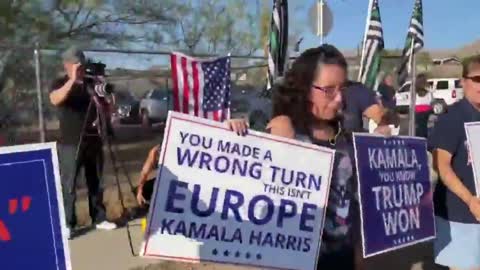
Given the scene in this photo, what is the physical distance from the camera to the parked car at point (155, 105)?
1201cm

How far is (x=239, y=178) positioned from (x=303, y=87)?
529 mm

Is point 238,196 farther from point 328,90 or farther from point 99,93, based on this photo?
point 99,93

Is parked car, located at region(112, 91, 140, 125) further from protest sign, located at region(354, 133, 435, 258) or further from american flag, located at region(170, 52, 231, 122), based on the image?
protest sign, located at region(354, 133, 435, 258)

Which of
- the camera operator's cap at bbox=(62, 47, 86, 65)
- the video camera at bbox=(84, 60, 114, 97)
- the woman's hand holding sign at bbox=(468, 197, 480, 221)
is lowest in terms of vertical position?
the woman's hand holding sign at bbox=(468, 197, 480, 221)

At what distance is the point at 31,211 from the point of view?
9.11 ft

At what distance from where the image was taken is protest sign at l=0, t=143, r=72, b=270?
2727 mm

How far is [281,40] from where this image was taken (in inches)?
351

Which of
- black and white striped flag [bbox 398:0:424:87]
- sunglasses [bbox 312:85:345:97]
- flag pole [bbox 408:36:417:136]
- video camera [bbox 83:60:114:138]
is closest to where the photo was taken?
sunglasses [bbox 312:85:345:97]

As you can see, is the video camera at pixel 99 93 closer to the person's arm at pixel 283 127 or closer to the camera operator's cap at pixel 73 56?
the camera operator's cap at pixel 73 56

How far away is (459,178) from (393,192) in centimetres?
38

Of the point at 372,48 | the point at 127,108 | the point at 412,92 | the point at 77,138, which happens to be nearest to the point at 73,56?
the point at 77,138

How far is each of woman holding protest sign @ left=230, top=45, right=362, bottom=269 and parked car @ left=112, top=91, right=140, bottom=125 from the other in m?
8.72

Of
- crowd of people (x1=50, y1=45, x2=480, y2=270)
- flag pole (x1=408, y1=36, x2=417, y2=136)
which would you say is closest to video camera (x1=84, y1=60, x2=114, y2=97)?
crowd of people (x1=50, y1=45, x2=480, y2=270)

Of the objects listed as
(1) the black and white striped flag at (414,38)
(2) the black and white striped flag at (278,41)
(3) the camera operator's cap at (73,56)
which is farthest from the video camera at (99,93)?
(1) the black and white striped flag at (414,38)
